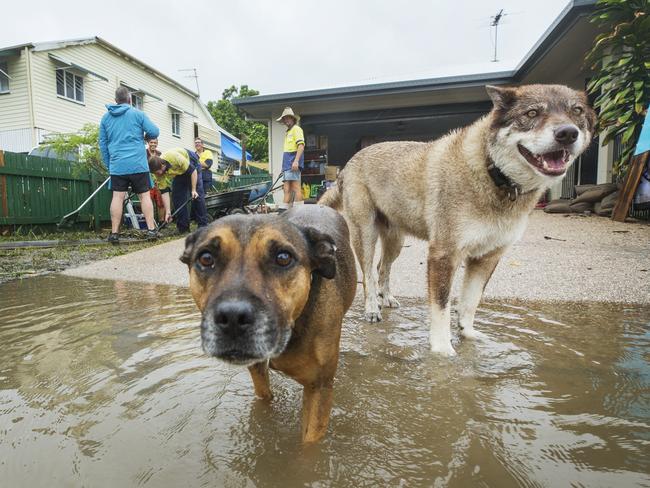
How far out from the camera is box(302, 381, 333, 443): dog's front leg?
1845 millimetres

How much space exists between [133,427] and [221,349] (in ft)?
2.65

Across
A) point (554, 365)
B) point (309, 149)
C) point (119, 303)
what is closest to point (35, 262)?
point (119, 303)

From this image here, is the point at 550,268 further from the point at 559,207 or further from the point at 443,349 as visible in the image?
the point at 559,207

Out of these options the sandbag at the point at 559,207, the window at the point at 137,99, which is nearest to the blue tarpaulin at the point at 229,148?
the window at the point at 137,99

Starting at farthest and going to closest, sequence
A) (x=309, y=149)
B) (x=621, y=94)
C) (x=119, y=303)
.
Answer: (x=309, y=149) → (x=621, y=94) → (x=119, y=303)

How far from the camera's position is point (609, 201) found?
894cm

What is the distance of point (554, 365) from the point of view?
261cm

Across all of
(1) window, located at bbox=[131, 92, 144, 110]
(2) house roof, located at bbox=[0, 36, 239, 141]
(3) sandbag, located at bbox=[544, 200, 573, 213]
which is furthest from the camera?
(1) window, located at bbox=[131, 92, 144, 110]

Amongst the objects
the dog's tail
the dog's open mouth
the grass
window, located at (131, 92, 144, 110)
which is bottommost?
the grass

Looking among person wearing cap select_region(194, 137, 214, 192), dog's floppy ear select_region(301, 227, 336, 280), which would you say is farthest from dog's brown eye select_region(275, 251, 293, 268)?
person wearing cap select_region(194, 137, 214, 192)

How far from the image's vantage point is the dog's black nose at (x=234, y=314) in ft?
4.79

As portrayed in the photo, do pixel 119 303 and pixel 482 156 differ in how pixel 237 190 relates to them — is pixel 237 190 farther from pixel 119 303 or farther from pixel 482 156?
pixel 482 156

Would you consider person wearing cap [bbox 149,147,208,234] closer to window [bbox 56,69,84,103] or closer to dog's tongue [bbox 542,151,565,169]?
dog's tongue [bbox 542,151,565,169]

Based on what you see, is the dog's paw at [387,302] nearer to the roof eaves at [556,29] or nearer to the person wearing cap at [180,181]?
the person wearing cap at [180,181]
